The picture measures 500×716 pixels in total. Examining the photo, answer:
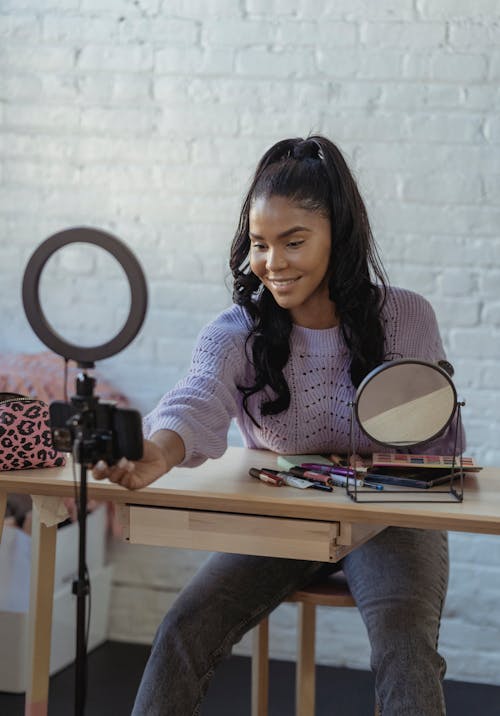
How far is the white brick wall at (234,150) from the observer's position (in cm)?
238

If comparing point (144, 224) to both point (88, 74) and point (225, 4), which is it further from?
point (225, 4)

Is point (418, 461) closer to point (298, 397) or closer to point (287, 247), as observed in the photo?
point (298, 397)

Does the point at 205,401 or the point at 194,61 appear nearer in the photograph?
the point at 205,401

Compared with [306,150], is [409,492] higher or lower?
lower

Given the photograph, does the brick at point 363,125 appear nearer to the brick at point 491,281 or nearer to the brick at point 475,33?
the brick at point 475,33

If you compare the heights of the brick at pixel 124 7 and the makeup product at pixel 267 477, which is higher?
the brick at pixel 124 7

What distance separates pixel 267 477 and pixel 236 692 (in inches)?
37.7

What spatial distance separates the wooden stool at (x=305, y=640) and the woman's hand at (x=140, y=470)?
0.42 meters

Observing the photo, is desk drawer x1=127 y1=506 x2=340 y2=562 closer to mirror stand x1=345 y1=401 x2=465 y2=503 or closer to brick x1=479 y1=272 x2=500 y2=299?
mirror stand x1=345 y1=401 x2=465 y2=503

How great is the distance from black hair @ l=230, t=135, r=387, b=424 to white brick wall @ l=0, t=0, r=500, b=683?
2.25ft

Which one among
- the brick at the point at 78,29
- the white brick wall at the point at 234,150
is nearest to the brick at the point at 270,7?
the white brick wall at the point at 234,150

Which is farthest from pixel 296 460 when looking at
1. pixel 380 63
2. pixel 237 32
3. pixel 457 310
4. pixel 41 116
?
pixel 41 116

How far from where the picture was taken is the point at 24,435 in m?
1.60

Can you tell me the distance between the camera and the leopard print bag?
5.23 feet
